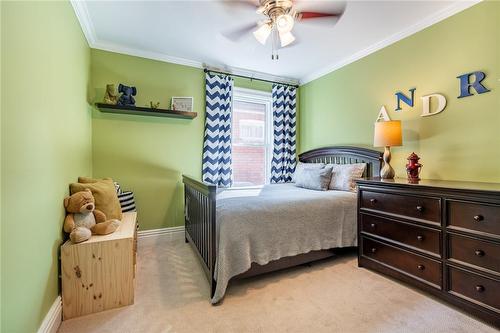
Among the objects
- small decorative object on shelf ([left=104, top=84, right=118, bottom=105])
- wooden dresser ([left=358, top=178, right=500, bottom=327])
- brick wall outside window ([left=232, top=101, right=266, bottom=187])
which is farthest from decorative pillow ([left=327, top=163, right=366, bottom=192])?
small decorative object on shelf ([left=104, top=84, right=118, bottom=105])

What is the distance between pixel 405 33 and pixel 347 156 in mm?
1509

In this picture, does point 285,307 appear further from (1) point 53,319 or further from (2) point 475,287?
(1) point 53,319

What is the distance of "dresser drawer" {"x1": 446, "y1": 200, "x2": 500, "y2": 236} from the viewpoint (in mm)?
1512

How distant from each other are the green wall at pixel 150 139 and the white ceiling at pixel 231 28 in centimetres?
22

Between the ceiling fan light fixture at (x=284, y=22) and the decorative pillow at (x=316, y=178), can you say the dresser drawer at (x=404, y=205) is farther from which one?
the ceiling fan light fixture at (x=284, y=22)

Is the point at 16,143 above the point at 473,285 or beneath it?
above

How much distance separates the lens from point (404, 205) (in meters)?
2.01

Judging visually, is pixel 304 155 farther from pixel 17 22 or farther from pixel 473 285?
pixel 17 22

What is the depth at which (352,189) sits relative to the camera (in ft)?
9.13

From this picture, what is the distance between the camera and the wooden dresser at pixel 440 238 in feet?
5.05

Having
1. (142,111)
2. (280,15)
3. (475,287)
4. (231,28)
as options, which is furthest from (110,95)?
(475,287)

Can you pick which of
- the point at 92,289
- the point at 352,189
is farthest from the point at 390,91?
the point at 92,289

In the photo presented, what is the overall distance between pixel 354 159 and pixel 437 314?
73.7 inches

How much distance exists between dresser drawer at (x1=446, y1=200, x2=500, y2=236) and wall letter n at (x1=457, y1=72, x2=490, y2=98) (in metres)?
1.11
